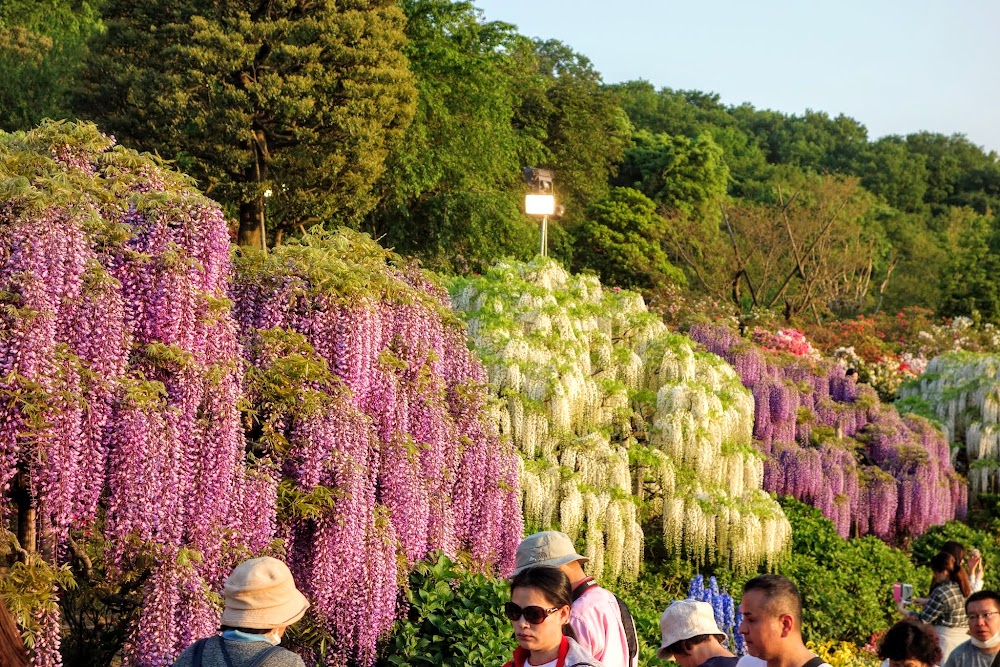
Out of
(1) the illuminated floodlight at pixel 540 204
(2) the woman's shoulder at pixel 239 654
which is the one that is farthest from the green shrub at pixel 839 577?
(2) the woman's shoulder at pixel 239 654

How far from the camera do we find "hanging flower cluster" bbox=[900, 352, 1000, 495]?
63.9 ft

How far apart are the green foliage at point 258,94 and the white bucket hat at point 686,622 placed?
23.2 metres

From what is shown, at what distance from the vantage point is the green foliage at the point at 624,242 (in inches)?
1518

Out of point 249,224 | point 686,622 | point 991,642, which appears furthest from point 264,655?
point 249,224

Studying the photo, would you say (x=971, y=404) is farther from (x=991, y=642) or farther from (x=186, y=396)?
(x=186, y=396)

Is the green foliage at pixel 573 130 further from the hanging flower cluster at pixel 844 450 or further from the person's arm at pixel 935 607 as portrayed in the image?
the person's arm at pixel 935 607

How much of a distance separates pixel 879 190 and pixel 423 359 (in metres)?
57.8

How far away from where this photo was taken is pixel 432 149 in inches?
1339

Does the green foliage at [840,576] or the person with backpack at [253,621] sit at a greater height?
the person with backpack at [253,621]

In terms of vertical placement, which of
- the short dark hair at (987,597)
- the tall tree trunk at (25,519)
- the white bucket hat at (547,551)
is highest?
the white bucket hat at (547,551)

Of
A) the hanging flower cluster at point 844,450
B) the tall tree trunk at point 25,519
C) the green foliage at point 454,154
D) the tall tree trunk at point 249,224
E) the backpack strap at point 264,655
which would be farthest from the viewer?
the green foliage at point 454,154

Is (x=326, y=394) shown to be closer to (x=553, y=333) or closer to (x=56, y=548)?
(x=56, y=548)

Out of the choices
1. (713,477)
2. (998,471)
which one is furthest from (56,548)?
(998,471)

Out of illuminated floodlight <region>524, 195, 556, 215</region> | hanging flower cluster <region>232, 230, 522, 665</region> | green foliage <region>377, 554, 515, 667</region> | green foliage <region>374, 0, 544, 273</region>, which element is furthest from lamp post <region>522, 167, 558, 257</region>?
green foliage <region>374, 0, 544, 273</region>
